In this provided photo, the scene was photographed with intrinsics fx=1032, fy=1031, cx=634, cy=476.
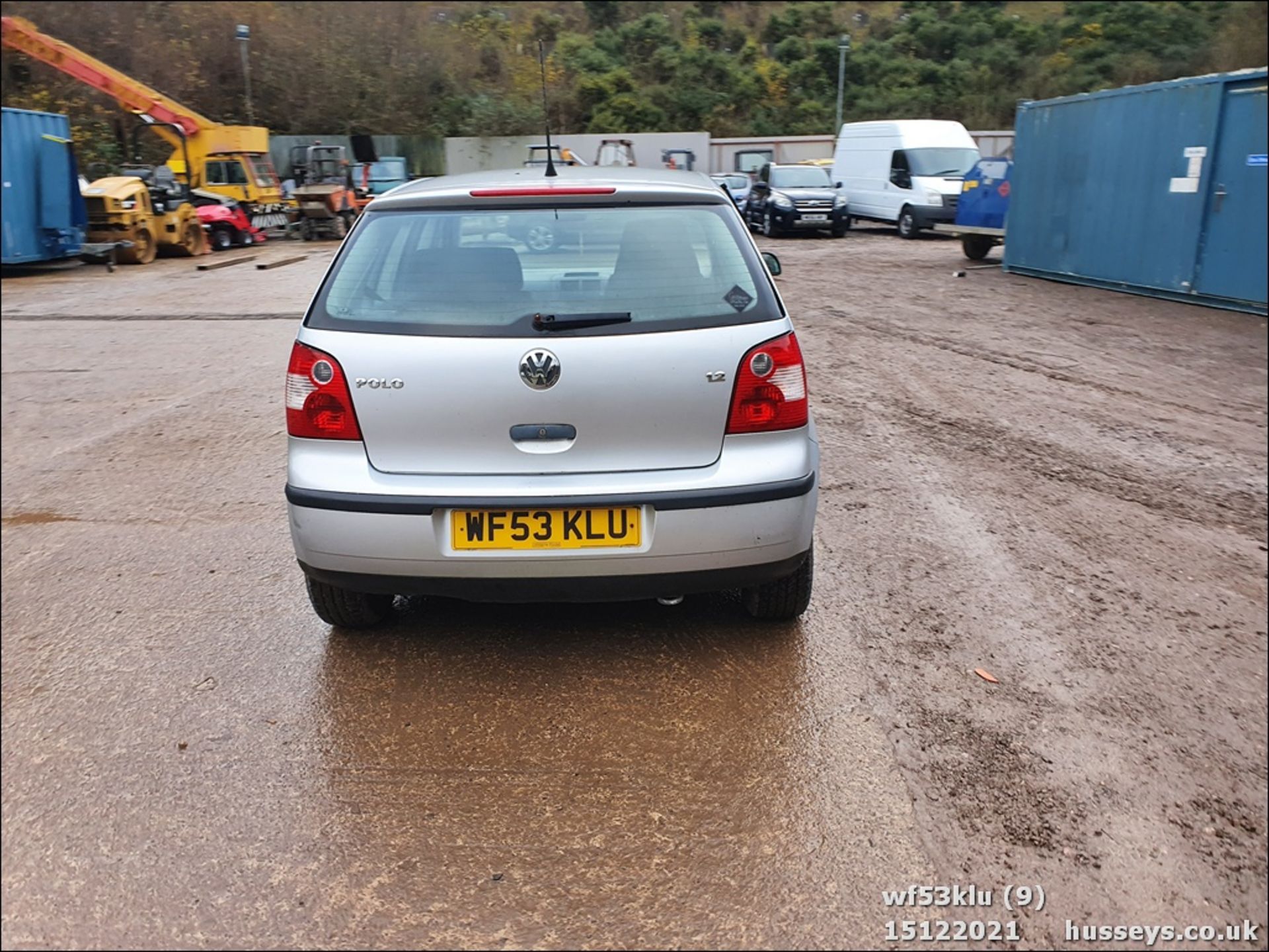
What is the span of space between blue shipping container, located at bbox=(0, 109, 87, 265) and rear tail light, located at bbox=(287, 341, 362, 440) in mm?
15198

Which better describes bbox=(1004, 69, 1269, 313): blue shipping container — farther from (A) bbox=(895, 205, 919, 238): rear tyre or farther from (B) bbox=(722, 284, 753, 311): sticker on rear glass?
(B) bbox=(722, 284, 753, 311): sticker on rear glass

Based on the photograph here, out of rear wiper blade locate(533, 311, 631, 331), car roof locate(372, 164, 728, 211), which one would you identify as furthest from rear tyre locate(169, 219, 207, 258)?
rear wiper blade locate(533, 311, 631, 331)

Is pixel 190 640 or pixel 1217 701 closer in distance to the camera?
pixel 1217 701

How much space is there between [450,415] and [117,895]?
4.96ft

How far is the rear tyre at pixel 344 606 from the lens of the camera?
3639 mm

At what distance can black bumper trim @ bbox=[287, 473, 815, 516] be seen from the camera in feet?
10.2

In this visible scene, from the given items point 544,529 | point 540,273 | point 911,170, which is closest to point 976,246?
point 911,170

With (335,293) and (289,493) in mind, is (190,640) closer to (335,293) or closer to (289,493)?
(289,493)

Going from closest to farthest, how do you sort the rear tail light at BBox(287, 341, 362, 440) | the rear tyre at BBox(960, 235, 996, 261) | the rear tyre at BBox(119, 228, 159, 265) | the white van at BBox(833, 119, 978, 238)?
the rear tail light at BBox(287, 341, 362, 440)
the rear tyre at BBox(960, 235, 996, 261)
the rear tyre at BBox(119, 228, 159, 265)
the white van at BBox(833, 119, 978, 238)

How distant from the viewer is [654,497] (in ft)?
10.3

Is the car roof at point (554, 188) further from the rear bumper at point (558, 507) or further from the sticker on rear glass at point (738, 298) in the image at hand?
the rear bumper at point (558, 507)

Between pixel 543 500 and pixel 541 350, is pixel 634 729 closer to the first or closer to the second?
pixel 543 500

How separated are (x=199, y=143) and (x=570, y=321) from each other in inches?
950

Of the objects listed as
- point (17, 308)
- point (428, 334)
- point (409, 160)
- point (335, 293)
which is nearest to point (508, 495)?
point (428, 334)
